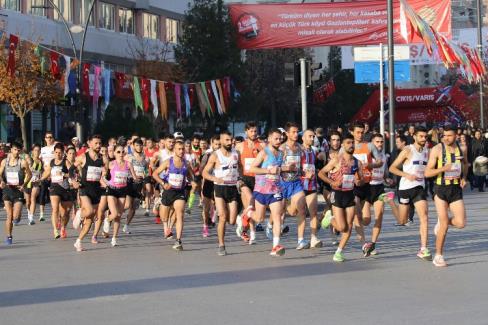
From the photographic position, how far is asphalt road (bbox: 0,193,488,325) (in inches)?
371

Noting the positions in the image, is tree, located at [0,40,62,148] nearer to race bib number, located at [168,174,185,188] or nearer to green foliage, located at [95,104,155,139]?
green foliage, located at [95,104,155,139]

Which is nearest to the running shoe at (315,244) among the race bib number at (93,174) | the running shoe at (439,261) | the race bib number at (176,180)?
the race bib number at (176,180)

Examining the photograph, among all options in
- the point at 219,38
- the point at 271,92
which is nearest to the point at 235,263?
the point at 219,38

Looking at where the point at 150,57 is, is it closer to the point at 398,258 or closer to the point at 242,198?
the point at 242,198

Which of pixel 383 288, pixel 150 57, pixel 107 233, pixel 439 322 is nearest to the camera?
pixel 439 322

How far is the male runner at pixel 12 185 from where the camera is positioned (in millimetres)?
17266

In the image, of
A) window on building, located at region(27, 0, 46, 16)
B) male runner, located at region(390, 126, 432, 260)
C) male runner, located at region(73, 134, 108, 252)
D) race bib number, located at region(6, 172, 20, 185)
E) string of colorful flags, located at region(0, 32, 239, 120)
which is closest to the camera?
male runner, located at region(390, 126, 432, 260)

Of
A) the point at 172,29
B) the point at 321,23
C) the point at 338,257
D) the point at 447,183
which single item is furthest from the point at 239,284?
the point at 172,29

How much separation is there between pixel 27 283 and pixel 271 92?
46.2 meters

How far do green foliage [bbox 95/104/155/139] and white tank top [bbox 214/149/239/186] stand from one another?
2357 centimetres

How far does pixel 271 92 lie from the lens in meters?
57.9

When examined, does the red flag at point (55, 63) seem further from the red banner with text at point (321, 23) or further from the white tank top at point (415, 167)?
the white tank top at point (415, 167)

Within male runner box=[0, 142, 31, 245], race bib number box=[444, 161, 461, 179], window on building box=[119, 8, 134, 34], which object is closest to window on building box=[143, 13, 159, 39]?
window on building box=[119, 8, 134, 34]

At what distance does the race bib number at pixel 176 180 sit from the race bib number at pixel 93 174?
4.46 ft
